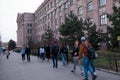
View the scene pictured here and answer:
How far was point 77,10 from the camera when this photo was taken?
50.3m

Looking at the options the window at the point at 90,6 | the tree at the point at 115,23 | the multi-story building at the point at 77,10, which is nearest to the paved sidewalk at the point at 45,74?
the tree at the point at 115,23

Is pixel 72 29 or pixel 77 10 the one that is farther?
pixel 77 10

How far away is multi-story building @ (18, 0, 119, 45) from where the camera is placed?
39406 mm

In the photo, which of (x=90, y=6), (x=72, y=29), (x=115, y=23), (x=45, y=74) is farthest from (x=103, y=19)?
(x=45, y=74)

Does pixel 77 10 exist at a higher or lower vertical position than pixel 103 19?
higher

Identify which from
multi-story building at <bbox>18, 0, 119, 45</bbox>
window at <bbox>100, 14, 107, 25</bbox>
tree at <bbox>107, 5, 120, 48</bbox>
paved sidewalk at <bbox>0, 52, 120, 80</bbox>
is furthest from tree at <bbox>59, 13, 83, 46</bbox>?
paved sidewalk at <bbox>0, 52, 120, 80</bbox>

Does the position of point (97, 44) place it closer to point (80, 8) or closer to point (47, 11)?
point (80, 8)

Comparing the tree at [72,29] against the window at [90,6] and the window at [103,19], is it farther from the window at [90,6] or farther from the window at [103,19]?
the window at [90,6]

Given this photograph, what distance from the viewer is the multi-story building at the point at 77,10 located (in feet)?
129

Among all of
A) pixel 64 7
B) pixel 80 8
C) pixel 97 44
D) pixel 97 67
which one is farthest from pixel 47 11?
pixel 97 67

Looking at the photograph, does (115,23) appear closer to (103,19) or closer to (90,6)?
(103,19)

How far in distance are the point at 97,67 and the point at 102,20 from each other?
79.4 feet

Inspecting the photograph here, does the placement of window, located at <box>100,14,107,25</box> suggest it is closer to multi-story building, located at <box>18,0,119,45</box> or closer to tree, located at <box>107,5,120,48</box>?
multi-story building, located at <box>18,0,119,45</box>

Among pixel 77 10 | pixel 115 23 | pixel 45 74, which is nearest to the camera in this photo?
pixel 45 74
